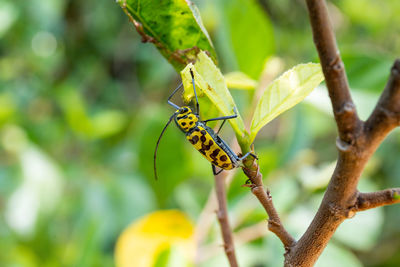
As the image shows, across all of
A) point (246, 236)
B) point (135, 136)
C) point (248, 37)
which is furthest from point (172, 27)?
point (135, 136)

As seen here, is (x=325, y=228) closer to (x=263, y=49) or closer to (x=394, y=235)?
(x=263, y=49)

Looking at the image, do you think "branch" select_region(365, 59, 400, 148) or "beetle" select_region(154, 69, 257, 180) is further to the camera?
"beetle" select_region(154, 69, 257, 180)

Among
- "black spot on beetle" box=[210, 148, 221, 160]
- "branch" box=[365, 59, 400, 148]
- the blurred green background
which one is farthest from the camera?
the blurred green background

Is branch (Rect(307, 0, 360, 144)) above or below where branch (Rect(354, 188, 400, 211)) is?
above

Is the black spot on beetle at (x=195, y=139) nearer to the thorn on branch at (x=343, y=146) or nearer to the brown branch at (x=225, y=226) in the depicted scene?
the brown branch at (x=225, y=226)

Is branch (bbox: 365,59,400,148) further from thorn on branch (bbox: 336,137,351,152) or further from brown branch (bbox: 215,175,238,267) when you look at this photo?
brown branch (bbox: 215,175,238,267)

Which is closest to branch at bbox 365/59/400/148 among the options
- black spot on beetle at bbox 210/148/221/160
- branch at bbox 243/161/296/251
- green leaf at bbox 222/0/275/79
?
branch at bbox 243/161/296/251

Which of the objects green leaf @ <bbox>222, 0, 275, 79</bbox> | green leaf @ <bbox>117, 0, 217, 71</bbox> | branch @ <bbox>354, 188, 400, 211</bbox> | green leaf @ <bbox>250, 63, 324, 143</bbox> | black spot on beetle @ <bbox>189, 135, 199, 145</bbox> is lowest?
branch @ <bbox>354, 188, 400, 211</bbox>

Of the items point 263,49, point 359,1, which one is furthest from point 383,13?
point 263,49

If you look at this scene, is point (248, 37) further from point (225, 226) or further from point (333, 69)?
point (333, 69)
